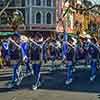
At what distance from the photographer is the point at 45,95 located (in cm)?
Answer: 1462

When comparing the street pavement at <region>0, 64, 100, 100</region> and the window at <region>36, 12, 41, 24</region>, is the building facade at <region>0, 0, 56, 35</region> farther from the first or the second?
the street pavement at <region>0, 64, 100, 100</region>

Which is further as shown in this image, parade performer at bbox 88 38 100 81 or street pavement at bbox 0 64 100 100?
parade performer at bbox 88 38 100 81

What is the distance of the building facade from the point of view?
5112cm

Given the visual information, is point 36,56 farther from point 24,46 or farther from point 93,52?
point 93,52

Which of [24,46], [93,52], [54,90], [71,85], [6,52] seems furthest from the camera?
[6,52]

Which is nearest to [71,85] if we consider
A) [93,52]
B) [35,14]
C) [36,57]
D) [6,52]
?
[93,52]

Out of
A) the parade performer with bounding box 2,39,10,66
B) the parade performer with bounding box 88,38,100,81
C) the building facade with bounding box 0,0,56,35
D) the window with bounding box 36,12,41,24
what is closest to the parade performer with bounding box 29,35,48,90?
the parade performer with bounding box 88,38,100,81

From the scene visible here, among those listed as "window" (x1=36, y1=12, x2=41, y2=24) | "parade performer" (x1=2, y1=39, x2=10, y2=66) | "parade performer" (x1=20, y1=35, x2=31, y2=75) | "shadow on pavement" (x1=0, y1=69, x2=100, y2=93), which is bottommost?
"shadow on pavement" (x1=0, y1=69, x2=100, y2=93)

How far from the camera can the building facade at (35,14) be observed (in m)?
51.1

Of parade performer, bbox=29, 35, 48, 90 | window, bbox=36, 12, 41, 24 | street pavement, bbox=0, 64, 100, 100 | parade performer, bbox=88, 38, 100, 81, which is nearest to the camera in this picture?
street pavement, bbox=0, 64, 100, 100

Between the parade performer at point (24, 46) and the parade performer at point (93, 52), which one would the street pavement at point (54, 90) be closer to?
the parade performer at point (93, 52)

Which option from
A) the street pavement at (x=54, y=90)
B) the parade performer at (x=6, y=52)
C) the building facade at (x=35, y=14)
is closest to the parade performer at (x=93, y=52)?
the street pavement at (x=54, y=90)

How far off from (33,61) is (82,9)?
24.4 metres

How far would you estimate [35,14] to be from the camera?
52281 mm
